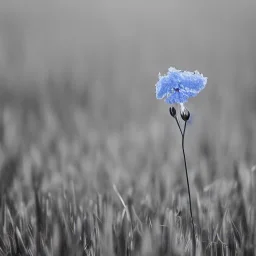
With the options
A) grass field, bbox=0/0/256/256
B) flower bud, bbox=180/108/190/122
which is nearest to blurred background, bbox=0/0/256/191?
grass field, bbox=0/0/256/256

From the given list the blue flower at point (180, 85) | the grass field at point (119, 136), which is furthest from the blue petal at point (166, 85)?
the grass field at point (119, 136)

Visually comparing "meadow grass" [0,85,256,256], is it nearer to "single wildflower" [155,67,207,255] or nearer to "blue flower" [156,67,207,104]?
"single wildflower" [155,67,207,255]

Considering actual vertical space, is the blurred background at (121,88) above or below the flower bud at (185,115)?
above

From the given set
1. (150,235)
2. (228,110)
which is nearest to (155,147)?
(228,110)

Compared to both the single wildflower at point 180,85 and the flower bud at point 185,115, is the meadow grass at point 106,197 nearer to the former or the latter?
the single wildflower at point 180,85

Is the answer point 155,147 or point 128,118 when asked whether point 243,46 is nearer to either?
point 128,118

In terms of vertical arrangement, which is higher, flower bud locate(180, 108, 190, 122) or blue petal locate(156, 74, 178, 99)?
blue petal locate(156, 74, 178, 99)

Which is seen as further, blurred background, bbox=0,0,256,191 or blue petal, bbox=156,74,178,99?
blurred background, bbox=0,0,256,191
